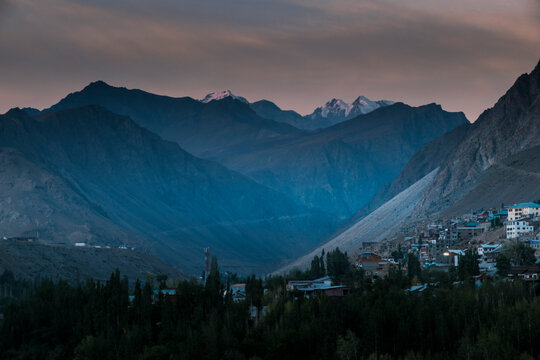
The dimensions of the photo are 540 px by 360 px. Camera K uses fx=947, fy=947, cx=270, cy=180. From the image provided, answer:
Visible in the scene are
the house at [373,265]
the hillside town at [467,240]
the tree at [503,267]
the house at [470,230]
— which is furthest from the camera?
the house at [470,230]

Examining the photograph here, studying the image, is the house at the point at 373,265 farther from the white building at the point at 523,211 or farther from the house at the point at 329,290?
the house at the point at 329,290

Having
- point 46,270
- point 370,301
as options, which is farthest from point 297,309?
point 46,270

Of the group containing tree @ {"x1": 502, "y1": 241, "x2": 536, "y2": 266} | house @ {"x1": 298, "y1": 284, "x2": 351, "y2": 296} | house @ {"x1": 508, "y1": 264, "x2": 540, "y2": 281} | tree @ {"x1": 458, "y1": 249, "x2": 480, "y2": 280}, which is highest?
tree @ {"x1": 502, "y1": 241, "x2": 536, "y2": 266}

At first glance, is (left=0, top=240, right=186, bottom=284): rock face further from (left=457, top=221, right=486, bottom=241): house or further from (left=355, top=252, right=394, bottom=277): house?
(left=457, top=221, right=486, bottom=241): house

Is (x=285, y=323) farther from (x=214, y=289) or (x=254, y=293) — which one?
(x=214, y=289)

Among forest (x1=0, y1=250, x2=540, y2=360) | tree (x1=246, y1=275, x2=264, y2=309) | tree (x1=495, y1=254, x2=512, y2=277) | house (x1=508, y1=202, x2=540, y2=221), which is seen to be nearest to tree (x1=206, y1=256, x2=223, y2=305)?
forest (x1=0, y1=250, x2=540, y2=360)

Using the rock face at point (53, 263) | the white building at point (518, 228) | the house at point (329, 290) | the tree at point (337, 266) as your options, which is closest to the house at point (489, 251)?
the white building at point (518, 228)
